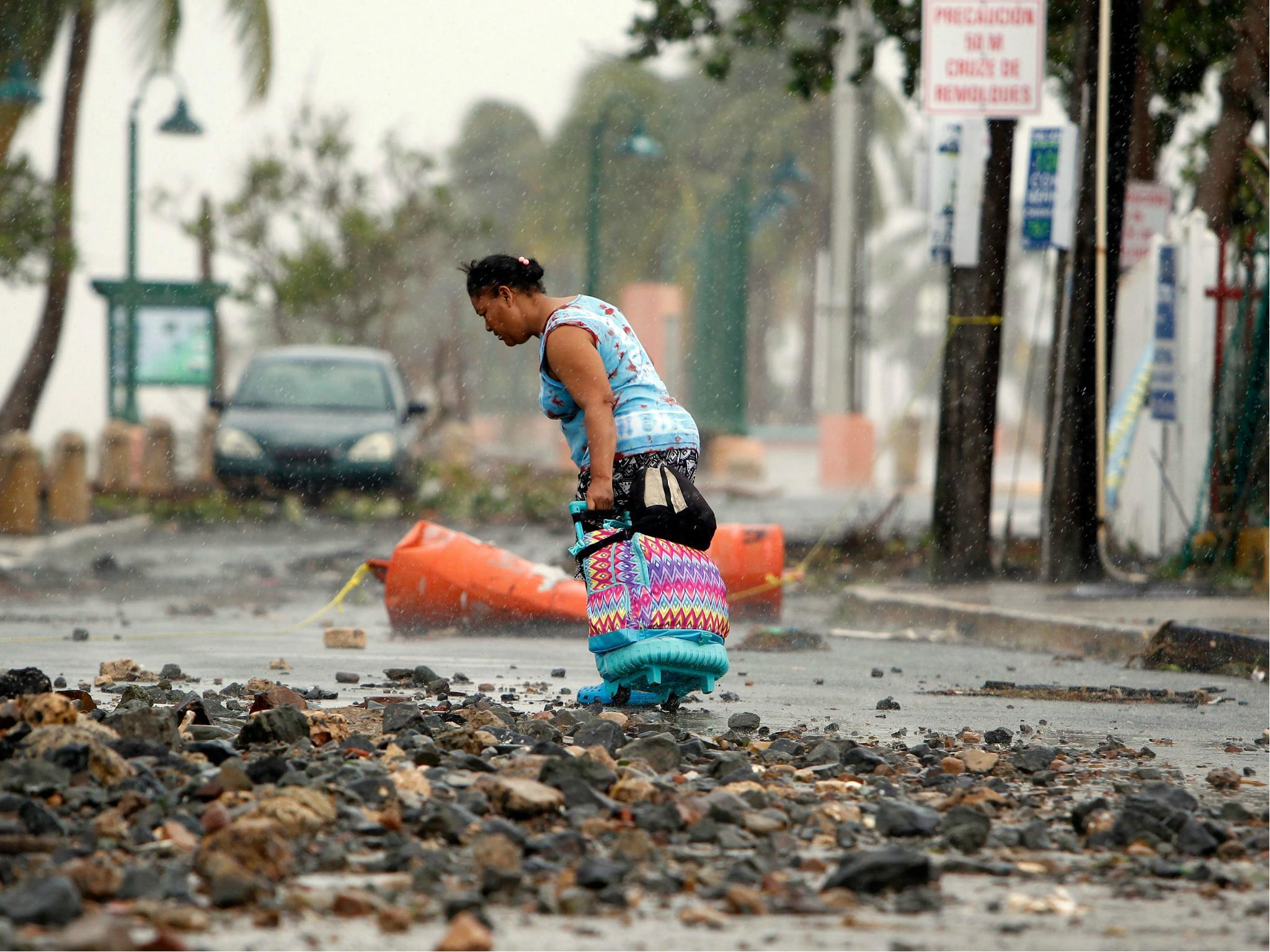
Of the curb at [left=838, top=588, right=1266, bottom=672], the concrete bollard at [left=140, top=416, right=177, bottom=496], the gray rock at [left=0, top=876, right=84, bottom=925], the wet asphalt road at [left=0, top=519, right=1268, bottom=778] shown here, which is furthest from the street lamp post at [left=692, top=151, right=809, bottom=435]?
the gray rock at [left=0, top=876, right=84, bottom=925]

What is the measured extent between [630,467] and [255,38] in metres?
21.8

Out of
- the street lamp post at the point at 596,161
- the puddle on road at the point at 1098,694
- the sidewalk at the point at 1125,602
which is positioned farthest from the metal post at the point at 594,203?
the puddle on road at the point at 1098,694

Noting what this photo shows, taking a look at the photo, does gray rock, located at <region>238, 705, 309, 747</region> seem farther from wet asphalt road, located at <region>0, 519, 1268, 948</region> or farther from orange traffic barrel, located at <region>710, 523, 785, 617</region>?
orange traffic barrel, located at <region>710, 523, 785, 617</region>

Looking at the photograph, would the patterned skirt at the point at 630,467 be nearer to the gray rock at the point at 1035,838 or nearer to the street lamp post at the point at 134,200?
the gray rock at the point at 1035,838

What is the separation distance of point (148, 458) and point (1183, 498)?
1348 centimetres

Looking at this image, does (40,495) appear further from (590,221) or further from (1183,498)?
(1183,498)

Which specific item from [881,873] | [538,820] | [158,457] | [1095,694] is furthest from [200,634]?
[158,457]

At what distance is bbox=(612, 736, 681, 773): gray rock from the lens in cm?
479

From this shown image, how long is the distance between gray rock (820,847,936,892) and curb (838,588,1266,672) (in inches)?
195

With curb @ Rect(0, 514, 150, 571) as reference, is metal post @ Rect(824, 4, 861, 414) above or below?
above

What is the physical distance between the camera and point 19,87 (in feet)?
68.7

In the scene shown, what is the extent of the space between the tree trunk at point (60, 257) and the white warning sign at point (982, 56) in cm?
1448

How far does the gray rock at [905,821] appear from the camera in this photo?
13.3 feet

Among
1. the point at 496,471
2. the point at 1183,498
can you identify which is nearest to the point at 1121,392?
the point at 1183,498
